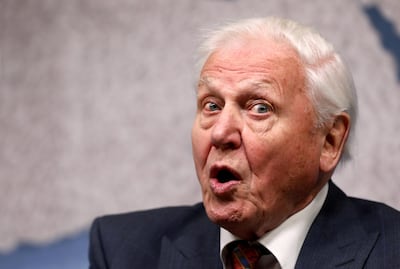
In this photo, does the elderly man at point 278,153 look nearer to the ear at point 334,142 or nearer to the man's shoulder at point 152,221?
the ear at point 334,142

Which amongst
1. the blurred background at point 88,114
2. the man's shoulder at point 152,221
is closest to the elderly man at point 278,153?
the man's shoulder at point 152,221

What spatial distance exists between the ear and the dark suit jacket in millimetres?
116

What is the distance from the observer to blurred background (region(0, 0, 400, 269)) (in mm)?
2445

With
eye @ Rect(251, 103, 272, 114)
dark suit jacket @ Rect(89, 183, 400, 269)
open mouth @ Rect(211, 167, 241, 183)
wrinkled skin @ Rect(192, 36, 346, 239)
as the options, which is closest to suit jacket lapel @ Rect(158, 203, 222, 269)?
dark suit jacket @ Rect(89, 183, 400, 269)

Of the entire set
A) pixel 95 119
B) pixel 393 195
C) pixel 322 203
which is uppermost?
pixel 95 119

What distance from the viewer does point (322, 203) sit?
6.28 feet

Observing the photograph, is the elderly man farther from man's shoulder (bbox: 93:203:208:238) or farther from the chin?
man's shoulder (bbox: 93:203:208:238)

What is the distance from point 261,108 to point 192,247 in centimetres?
42

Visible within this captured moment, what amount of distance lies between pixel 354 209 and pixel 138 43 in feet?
2.93

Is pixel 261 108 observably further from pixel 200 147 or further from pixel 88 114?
pixel 88 114

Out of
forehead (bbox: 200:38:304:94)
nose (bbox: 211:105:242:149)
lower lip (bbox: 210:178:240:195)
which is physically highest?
forehead (bbox: 200:38:304:94)

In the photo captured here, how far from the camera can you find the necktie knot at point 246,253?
184 cm

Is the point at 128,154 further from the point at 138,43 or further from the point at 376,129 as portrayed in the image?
the point at 376,129

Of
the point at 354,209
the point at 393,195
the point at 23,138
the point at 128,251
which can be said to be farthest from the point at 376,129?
the point at 23,138
